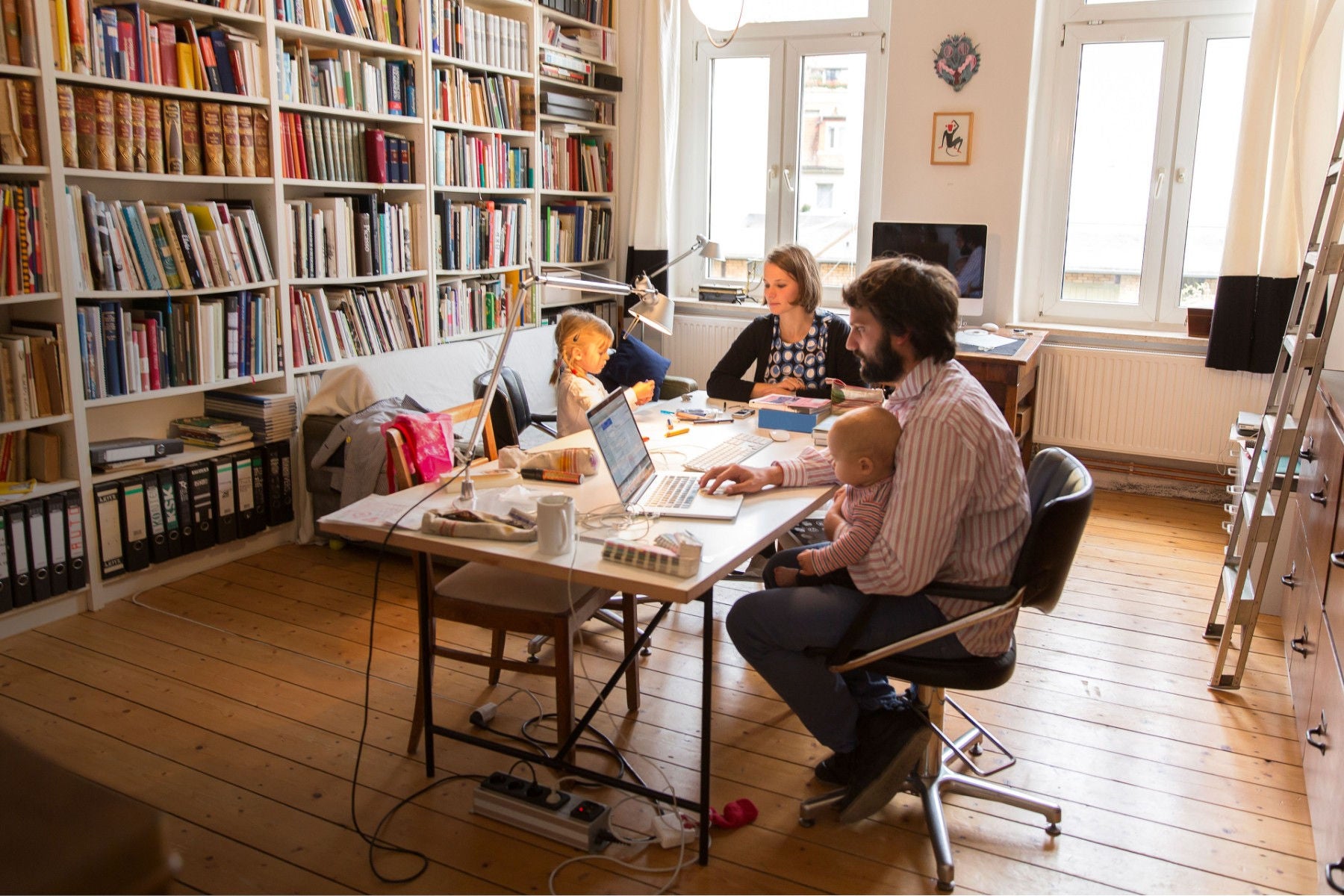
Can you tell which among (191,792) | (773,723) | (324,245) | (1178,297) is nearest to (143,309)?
(324,245)

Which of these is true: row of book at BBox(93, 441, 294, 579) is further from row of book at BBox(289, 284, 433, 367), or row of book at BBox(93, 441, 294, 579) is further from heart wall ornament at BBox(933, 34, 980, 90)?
heart wall ornament at BBox(933, 34, 980, 90)

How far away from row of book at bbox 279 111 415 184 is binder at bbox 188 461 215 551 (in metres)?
1.21

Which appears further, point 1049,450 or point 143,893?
point 1049,450

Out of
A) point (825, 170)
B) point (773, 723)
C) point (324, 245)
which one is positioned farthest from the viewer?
point (825, 170)

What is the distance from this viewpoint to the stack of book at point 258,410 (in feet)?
13.1

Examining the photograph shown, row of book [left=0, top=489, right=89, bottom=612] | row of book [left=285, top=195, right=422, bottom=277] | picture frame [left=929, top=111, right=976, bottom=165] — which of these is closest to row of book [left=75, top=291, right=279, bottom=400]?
row of book [left=285, top=195, right=422, bottom=277]

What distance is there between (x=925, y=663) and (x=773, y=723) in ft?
2.57

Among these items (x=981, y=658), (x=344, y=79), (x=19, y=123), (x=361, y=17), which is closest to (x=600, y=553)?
(x=981, y=658)

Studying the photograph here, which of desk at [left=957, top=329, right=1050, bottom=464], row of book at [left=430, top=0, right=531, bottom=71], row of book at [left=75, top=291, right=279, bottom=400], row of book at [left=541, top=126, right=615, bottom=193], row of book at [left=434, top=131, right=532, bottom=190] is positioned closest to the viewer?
row of book at [left=75, top=291, right=279, bottom=400]

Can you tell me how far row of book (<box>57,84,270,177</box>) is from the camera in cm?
330

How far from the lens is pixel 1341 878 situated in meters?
1.75

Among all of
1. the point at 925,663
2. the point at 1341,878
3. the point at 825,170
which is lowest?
the point at 1341,878

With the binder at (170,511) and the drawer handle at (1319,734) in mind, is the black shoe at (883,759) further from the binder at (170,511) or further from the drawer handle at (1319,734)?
the binder at (170,511)

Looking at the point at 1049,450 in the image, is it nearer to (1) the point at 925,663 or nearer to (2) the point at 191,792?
(1) the point at 925,663
